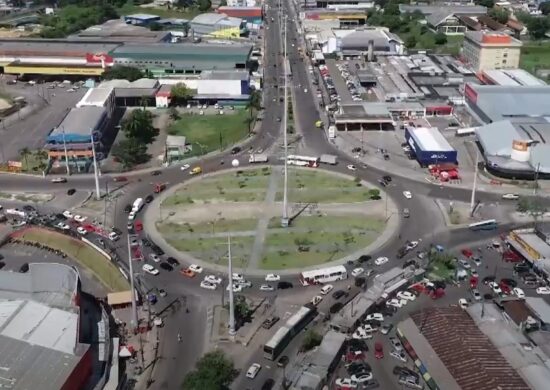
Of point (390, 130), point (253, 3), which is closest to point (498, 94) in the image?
point (390, 130)

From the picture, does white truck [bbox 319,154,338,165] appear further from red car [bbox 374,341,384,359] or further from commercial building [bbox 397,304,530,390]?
red car [bbox 374,341,384,359]

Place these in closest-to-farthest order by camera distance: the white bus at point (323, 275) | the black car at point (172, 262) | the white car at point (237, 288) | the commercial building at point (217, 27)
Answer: the white car at point (237, 288) → the white bus at point (323, 275) → the black car at point (172, 262) → the commercial building at point (217, 27)

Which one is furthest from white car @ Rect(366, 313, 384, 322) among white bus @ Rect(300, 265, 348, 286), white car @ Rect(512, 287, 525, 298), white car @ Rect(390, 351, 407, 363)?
white car @ Rect(512, 287, 525, 298)

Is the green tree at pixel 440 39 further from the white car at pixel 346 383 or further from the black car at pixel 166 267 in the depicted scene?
the white car at pixel 346 383

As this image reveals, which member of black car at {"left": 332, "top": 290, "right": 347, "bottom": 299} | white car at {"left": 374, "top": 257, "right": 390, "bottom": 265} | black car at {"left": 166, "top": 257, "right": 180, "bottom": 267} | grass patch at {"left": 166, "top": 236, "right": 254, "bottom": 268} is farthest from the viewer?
grass patch at {"left": 166, "top": 236, "right": 254, "bottom": 268}

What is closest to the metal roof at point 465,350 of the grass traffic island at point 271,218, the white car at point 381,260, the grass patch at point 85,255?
the white car at point 381,260

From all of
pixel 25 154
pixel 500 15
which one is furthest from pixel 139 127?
pixel 500 15
